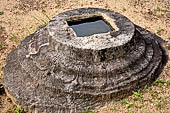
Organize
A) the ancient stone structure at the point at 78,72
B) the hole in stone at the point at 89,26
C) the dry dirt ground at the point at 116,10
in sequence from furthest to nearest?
1. the hole in stone at the point at 89,26
2. the dry dirt ground at the point at 116,10
3. the ancient stone structure at the point at 78,72

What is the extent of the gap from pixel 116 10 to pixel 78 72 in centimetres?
480

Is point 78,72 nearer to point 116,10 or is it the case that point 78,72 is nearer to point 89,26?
point 89,26

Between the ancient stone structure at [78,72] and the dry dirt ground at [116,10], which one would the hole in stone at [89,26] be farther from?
the dry dirt ground at [116,10]

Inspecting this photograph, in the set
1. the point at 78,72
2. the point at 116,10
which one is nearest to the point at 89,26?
the point at 78,72

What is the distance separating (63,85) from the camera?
3.97 m

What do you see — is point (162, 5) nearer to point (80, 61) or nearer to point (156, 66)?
point (156, 66)

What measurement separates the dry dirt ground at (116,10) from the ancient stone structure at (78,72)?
0.81 ft

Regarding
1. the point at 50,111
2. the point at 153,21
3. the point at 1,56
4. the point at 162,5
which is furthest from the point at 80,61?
the point at 162,5

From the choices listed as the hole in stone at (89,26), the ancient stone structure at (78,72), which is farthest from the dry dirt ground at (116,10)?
the hole in stone at (89,26)

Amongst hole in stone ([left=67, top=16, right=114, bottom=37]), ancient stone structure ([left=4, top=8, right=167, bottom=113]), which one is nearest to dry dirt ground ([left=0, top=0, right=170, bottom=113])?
ancient stone structure ([left=4, top=8, right=167, bottom=113])

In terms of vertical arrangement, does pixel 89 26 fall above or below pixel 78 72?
above

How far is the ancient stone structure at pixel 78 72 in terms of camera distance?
13.0 ft

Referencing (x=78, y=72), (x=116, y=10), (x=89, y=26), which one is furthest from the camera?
(x=116, y=10)

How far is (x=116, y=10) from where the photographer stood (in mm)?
8070
